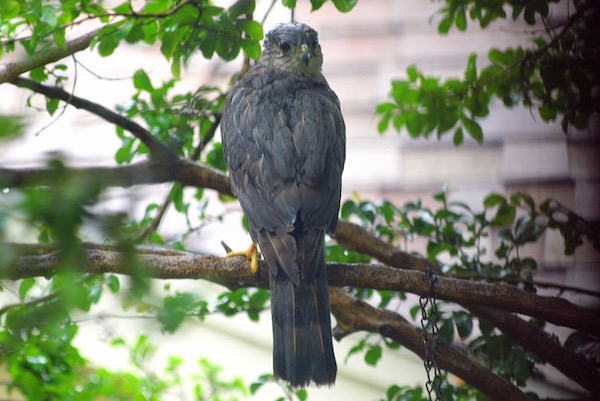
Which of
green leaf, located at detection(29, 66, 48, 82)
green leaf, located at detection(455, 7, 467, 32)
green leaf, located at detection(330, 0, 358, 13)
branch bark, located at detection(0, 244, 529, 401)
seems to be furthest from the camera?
green leaf, located at detection(455, 7, 467, 32)

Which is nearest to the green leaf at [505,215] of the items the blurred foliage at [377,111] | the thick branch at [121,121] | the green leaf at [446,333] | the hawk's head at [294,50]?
the blurred foliage at [377,111]

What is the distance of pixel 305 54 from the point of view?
2.97 metres

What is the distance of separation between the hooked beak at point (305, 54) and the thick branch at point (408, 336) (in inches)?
37.0

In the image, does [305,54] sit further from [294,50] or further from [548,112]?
[548,112]

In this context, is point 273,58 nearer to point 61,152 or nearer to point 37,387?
point 37,387

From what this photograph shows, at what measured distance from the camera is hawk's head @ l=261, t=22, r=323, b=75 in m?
3.04

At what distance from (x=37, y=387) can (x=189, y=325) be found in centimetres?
224

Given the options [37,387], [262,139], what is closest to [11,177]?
[262,139]

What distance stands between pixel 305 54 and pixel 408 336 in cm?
120

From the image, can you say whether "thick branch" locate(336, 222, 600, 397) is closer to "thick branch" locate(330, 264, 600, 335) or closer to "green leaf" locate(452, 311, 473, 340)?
"green leaf" locate(452, 311, 473, 340)

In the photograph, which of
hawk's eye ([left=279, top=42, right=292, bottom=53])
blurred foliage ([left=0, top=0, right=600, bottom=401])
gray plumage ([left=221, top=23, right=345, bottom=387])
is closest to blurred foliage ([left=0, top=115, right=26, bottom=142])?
blurred foliage ([left=0, top=0, right=600, bottom=401])

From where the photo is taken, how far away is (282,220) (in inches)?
92.9

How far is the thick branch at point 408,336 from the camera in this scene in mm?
2471

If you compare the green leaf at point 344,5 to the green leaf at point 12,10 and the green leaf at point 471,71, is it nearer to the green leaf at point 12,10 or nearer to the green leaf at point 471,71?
the green leaf at point 471,71
